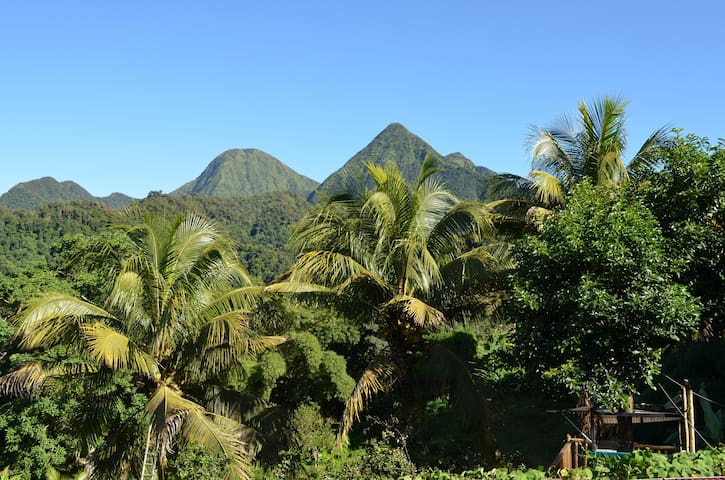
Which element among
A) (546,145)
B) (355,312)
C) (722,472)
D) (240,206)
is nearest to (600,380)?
(722,472)

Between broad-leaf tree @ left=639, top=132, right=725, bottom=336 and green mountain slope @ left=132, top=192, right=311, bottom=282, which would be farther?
green mountain slope @ left=132, top=192, right=311, bottom=282

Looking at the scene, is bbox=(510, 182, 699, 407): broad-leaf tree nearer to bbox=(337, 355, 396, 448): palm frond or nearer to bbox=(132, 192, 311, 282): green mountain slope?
bbox=(337, 355, 396, 448): palm frond

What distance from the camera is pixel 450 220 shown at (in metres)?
11.2

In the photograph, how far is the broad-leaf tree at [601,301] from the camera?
8297mm

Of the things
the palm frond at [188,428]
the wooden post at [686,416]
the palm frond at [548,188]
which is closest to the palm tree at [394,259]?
the palm frond at [548,188]

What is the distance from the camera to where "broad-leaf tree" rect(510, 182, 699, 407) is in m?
8.30

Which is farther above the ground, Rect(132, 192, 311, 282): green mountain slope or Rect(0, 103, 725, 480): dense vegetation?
Rect(132, 192, 311, 282): green mountain slope

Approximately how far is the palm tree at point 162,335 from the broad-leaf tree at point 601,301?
4.29 m

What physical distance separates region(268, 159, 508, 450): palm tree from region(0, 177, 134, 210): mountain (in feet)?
429

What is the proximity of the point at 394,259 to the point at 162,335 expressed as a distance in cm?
384

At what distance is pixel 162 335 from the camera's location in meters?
10.1

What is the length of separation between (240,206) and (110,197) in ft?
299

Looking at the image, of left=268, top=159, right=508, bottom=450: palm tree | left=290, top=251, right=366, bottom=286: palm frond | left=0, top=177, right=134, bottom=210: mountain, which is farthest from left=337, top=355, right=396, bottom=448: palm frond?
left=0, top=177, right=134, bottom=210: mountain

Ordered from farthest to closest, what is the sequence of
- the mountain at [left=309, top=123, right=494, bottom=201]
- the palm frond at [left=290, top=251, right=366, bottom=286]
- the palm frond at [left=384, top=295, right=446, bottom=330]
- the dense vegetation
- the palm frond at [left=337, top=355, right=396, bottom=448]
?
1. the mountain at [left=309, top=123, right=494, bottom=201]
2. the palm frond at [left=290, top=251, right=366, bottom=286]
3. the palm frond at [left=337, top=355, right=396, bottom=448]
4. the palm frond at [left=384, top=295, right=446, bottom=330]
5. the dense vegetation
